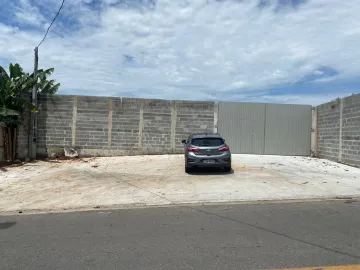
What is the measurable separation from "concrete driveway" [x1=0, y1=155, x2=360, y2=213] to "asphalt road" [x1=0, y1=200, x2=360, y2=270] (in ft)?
4.16

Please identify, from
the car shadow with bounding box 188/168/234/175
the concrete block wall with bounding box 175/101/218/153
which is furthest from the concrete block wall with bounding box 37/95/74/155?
the car shadow with bounding box 188/168/234/175

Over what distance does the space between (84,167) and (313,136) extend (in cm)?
1242

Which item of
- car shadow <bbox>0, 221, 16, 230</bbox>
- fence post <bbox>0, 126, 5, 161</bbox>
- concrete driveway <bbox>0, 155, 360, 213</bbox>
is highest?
fence post <bbox>0, 126, 5, 161</bbox>

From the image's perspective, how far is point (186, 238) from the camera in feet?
17.5

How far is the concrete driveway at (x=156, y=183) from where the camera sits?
879 cm

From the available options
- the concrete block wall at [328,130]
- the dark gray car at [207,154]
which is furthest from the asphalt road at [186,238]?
the concrete block wall at [328,130]

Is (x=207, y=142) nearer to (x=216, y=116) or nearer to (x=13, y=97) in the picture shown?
(x=216, y=116)

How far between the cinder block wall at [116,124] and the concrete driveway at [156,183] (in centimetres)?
186

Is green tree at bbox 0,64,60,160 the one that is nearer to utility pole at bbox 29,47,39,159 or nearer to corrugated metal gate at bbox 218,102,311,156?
utility pole at bbox 29,47,39,159

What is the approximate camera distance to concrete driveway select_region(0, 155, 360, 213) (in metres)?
8.79

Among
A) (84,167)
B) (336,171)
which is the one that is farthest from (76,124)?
(336,171)

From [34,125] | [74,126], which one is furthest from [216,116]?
[34,125]

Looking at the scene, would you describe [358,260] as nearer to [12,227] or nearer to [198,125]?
[12,227]

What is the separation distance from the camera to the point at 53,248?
4.98 metres
